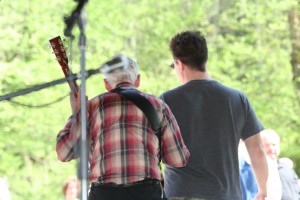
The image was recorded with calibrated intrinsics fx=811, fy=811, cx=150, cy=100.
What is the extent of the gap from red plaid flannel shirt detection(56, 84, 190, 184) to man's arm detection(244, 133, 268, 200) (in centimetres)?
70

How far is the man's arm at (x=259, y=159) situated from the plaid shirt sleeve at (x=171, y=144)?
716 mm

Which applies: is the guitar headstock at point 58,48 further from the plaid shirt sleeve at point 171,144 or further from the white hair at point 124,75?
the plaid shirt sleeve at point 171,144

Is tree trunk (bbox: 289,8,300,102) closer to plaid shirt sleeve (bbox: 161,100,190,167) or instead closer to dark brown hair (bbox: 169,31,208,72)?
dark brown hair (bbox: 169,31,208,72)

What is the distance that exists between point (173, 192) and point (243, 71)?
10.9 m

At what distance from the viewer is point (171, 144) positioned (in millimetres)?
3625

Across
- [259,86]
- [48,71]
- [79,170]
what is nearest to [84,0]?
Answer: [79,170]

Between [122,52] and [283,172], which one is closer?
[283,172]

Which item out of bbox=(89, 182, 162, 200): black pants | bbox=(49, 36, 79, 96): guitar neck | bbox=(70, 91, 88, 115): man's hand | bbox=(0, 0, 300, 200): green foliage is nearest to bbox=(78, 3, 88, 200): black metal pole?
bbox=(49, 36, 79, 96): guitar neck

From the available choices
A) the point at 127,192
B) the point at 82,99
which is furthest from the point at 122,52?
the point at 82,99

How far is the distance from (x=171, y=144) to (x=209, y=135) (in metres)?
0.49

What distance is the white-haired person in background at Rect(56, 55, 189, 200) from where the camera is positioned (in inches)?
137

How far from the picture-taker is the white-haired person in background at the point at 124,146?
3.47 m

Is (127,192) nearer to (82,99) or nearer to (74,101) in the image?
(74,101)

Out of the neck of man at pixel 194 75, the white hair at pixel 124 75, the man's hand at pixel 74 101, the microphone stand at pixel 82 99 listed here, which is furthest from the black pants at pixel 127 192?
the neck of man at pixel 194 75
